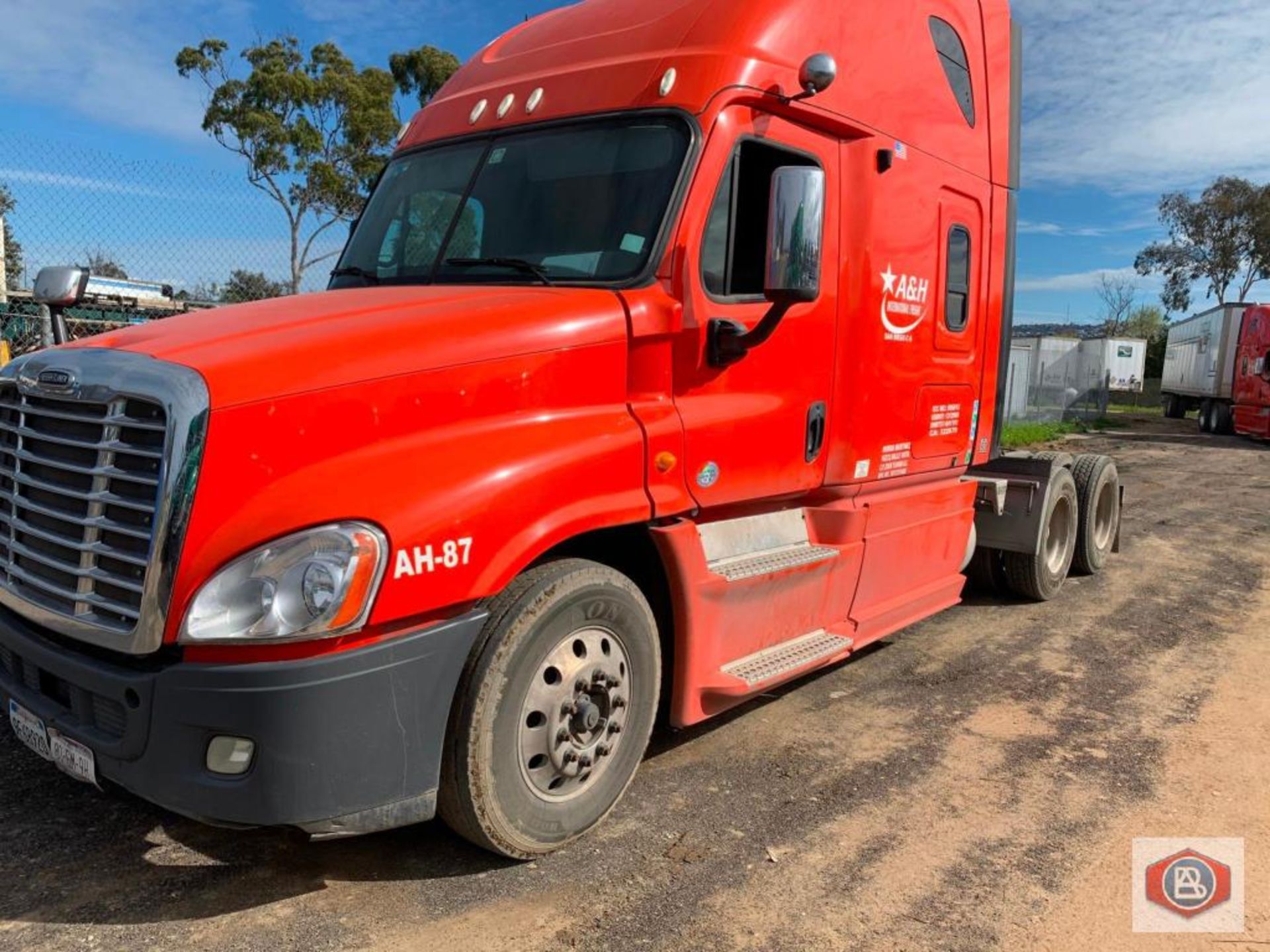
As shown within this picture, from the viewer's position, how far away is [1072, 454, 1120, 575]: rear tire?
7.80 m

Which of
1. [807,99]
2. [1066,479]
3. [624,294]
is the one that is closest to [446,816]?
[624,294]

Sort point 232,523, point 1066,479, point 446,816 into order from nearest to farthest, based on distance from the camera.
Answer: point 232,523 < point 446,816 < point 1066,479

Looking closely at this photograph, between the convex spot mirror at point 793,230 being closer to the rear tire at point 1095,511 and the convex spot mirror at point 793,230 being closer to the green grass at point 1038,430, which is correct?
the rear tire at point 1095,511

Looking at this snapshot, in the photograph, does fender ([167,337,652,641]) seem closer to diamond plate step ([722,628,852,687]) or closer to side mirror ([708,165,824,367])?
side mirror ([708,165,824,367])

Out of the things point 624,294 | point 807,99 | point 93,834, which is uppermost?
point 807,99

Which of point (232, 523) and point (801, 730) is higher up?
point (232, 523)

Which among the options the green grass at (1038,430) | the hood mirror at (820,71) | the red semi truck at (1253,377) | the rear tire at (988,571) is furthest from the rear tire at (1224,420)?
the hood mirror at (820,71)

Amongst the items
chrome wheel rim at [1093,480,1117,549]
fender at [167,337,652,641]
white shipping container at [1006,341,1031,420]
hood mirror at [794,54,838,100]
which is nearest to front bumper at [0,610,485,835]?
fender at [167,337,652,641]

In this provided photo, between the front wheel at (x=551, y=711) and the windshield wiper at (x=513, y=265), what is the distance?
1137 mm

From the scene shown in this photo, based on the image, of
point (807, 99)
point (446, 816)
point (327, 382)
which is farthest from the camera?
point (807, 99)

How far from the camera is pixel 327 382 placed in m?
2.80

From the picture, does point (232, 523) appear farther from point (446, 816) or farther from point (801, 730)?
point (801, 730)

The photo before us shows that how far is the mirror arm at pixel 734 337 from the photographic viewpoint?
3.73m

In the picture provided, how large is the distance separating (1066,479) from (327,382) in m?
6.41
